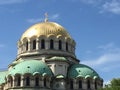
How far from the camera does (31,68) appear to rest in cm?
Result: 7625

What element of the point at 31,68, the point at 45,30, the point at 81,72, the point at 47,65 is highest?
the point at 45,30

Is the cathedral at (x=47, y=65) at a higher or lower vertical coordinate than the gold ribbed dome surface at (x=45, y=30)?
lower

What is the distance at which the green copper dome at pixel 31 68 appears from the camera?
75.5 metres

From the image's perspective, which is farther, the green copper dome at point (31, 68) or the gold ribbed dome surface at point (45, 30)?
the gold ribbed dome surface at point (45, 30)

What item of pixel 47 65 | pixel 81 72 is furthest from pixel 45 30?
pixel 81 72

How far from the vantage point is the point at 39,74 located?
75.3 m

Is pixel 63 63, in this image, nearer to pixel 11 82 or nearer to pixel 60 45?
pixel 60 45

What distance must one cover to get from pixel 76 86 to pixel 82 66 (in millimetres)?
5157

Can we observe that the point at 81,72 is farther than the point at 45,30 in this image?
No

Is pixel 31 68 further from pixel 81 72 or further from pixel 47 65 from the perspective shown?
pixel 81 72

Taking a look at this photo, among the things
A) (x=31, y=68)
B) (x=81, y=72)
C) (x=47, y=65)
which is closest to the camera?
(x=31, y=68)

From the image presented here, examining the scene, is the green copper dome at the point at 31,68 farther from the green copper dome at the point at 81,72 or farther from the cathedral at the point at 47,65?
the green copper dome at the point at 81,72

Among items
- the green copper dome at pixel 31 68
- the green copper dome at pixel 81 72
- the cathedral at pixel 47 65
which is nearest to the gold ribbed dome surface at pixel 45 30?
the cathedral at pixel 47 65

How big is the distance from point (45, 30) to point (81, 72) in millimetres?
11867
